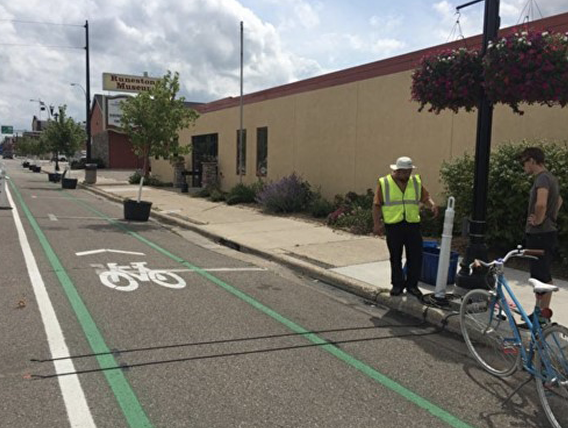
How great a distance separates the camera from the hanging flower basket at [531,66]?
532 centimetres

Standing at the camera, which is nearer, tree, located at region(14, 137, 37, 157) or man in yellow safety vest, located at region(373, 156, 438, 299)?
man in yellow safety vest, located at region(373, 156, 438, 299)

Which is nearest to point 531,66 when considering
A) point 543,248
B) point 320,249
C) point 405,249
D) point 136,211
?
point 543,248

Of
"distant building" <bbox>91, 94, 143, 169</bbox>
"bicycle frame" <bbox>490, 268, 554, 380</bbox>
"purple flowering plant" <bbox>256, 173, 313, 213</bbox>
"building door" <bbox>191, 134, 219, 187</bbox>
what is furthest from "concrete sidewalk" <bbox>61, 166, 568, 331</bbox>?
"distant building" <bbox>91, 94, 143, 169</bbox>

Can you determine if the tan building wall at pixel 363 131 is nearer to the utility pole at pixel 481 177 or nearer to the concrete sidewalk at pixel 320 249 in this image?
the concrete sidewalk at pixel 320 249

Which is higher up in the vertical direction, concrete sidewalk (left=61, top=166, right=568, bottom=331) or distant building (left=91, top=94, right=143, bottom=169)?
distant building (left=91, top=94, right=143, bottom=169)

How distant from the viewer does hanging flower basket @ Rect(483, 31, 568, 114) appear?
5.32m

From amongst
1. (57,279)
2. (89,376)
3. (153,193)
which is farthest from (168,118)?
(89,376)

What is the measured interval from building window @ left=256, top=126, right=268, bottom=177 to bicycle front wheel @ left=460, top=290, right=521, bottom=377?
14303 mm

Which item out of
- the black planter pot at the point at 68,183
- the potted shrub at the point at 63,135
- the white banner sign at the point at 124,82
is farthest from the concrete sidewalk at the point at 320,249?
the white banner sign at the point at 124,82

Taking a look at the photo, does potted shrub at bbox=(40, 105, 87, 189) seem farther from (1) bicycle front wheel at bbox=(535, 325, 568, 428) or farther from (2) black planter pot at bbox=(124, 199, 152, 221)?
(1) bicycle front wheel at bbox=(535, 325, 568, 428)

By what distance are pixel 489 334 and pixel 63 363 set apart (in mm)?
3605

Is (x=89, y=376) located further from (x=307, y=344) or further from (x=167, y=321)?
(x=307, y=344)

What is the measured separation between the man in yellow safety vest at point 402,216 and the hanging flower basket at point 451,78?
918 mm

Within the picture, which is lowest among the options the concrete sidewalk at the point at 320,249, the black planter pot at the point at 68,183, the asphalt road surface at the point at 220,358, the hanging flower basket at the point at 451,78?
the asphalt road surface at the point at 220,358
